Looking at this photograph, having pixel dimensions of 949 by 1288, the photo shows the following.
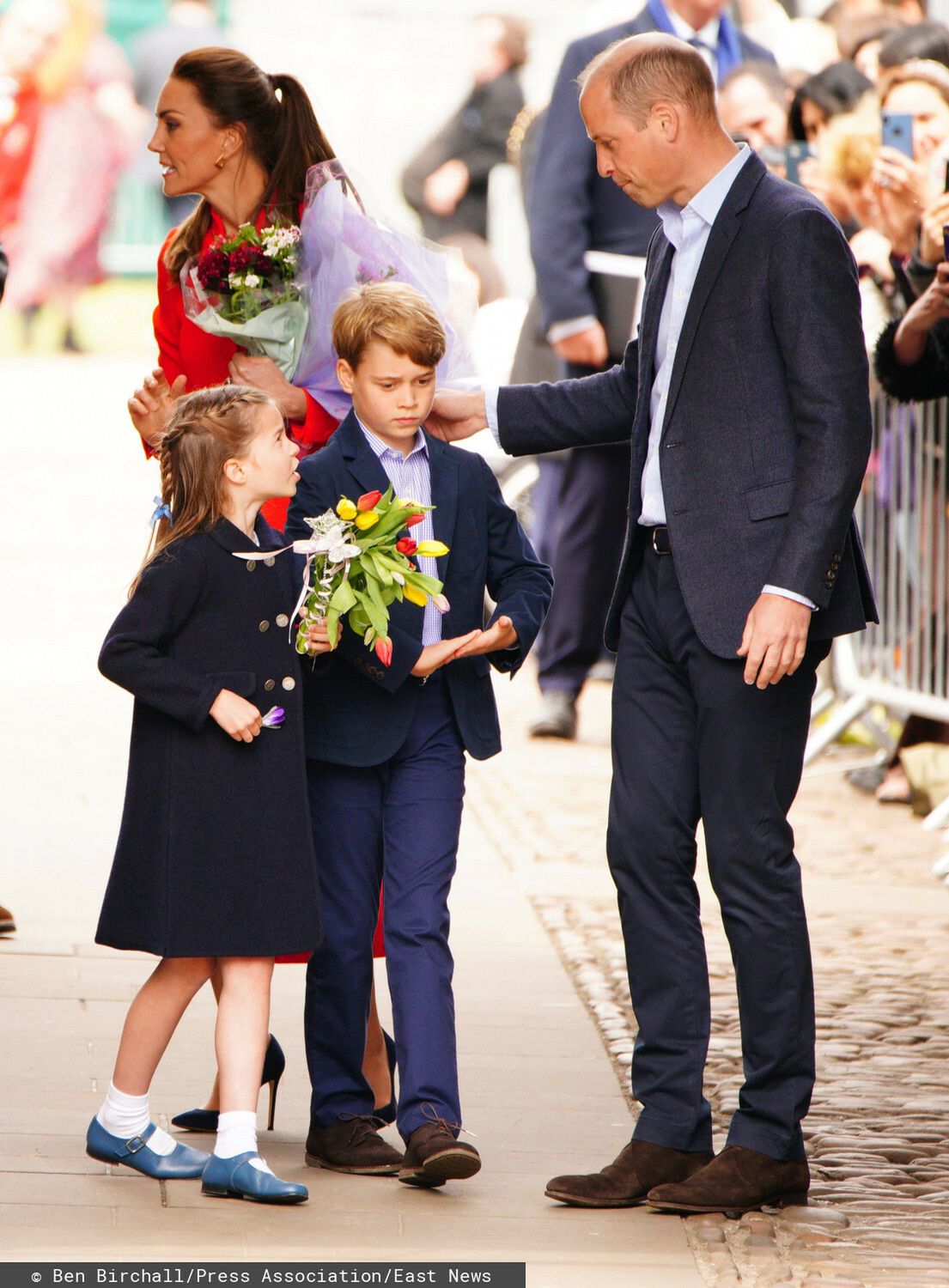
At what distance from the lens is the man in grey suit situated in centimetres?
418

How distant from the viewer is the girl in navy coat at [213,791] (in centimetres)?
418

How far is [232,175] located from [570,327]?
4954mm

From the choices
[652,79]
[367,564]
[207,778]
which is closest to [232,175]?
[652,79]

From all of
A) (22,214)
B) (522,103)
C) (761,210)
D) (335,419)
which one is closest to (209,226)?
(335,419)

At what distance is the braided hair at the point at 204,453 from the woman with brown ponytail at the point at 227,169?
453mm

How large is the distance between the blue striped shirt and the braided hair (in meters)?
0.27

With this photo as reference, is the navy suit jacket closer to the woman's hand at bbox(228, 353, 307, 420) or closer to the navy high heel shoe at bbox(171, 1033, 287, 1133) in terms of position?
the woman's hand at bbox(228, 353, 307, 420)

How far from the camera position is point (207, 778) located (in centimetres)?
424

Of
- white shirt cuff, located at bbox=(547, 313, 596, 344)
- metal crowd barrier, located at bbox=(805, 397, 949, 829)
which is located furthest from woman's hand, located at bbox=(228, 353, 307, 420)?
white shirt cuff, located at bbox=(547, 313, 596, 344)

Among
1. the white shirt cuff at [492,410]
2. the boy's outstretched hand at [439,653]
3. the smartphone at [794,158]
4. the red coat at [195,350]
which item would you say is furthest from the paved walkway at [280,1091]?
the smartphone at [794,158]

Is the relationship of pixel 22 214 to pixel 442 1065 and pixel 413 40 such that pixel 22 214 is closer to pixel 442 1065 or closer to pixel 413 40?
pixel 413 40

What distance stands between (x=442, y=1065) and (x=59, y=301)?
62.8 ft

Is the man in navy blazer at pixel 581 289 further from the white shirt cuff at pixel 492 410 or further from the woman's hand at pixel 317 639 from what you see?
the woman's hand at pixel 317 639

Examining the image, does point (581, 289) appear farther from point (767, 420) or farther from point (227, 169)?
point (767, 420)
